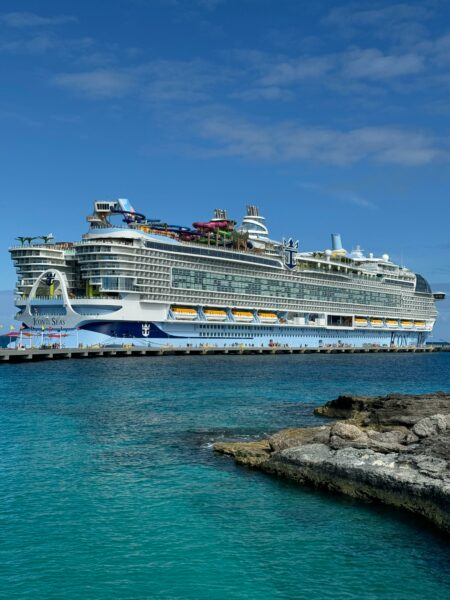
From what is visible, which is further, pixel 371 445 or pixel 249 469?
pixel 249 469

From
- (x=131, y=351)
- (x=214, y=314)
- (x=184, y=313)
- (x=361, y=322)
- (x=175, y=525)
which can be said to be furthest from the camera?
(x=361, y=322)

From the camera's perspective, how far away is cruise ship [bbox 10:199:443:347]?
92.4 meters

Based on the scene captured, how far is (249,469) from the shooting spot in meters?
26.8

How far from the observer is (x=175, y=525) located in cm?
2031

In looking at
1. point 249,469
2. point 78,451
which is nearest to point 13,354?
point 78,451

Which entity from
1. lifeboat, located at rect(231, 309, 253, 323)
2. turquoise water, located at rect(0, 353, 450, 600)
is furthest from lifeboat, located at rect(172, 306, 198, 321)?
turquoise water, located at rect(0, 353, 450, 600)

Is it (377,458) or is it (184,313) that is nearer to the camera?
(377,458)

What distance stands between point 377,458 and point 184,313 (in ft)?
258

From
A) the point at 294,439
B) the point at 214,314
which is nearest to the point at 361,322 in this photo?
the point at 214,314

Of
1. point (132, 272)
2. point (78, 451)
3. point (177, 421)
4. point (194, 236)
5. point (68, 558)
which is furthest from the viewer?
point (194, 236)

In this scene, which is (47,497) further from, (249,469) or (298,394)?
(298,394)

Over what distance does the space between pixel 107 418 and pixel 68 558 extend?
68.5 feet

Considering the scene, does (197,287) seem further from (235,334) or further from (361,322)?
(361,322)

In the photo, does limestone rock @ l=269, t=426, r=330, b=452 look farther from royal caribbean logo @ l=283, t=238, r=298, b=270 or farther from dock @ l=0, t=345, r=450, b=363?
royal caribbean logo @ l=283, t=238, r=298, b=270
